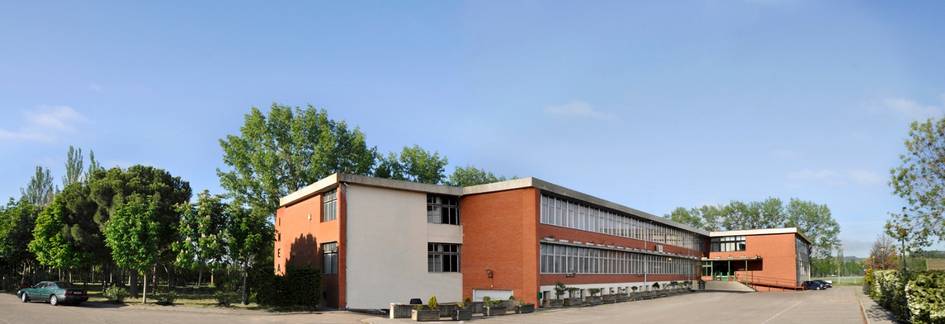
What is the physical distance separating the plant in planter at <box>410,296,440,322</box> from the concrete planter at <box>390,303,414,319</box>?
0.78 m

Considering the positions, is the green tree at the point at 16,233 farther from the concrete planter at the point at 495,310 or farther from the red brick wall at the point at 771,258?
the red brick wall at the point at 771,258

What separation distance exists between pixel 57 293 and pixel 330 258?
51.7 feet

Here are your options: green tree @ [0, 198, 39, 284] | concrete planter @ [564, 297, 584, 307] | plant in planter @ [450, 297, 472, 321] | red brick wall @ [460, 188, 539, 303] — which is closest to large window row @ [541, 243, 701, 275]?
red brick wall @ [460, 188, 539, 303]

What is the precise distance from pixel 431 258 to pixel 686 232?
46660 millimetres

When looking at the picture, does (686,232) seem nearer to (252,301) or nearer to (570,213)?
(570,213)

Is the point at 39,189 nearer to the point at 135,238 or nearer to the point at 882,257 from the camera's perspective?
the point at 135,238

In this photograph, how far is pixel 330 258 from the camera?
124 feet

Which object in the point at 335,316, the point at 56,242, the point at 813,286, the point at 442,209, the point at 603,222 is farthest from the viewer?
the point at 813,286

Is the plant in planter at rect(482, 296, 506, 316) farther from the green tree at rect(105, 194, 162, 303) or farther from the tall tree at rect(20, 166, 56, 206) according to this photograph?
the tall tree at rect(20, 166, 56, 206)

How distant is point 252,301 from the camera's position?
139 ft

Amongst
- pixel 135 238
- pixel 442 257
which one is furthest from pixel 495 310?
pixel 135 238

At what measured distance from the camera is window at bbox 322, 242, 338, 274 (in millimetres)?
36906

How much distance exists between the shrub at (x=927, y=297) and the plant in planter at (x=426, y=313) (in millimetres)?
18422

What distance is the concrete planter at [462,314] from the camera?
31.4 metres
